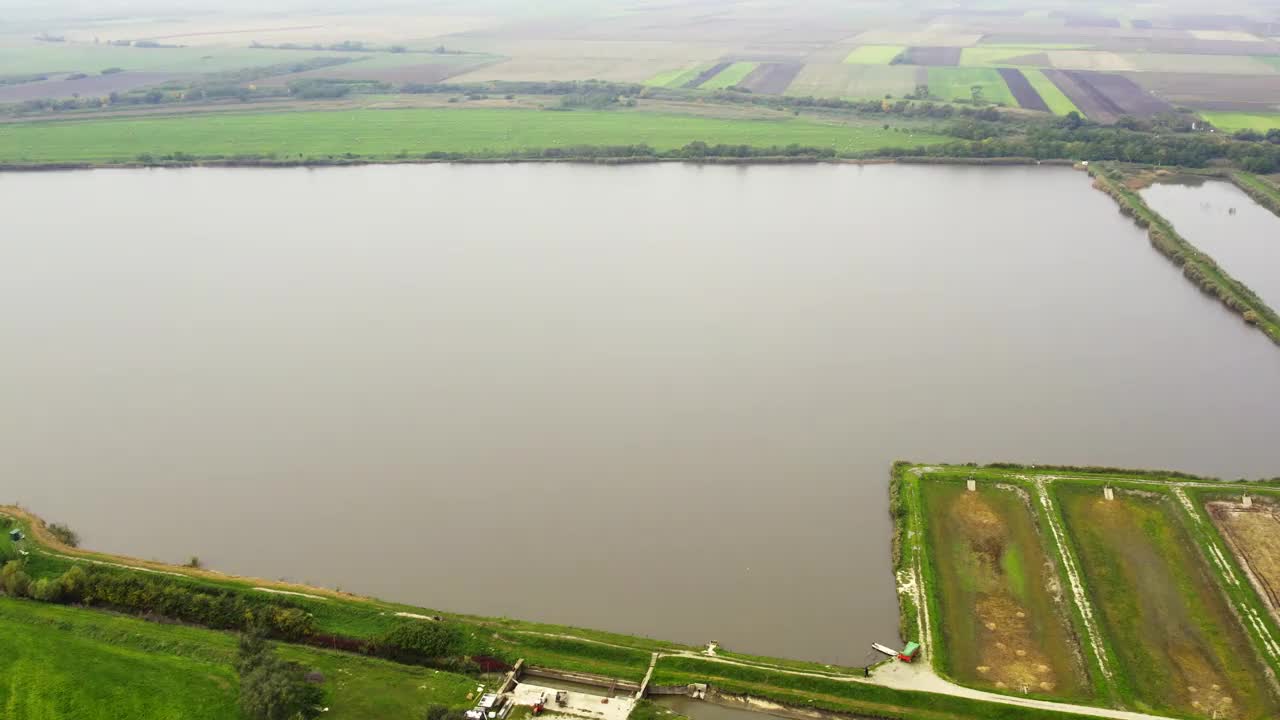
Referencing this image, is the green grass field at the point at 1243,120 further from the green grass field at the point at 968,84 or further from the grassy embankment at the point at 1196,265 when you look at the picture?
the grassy embankment at the point at 1196,265

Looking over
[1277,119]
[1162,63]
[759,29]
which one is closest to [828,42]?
[759,29]

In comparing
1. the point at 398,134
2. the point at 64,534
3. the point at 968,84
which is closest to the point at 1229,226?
the point at 968,84

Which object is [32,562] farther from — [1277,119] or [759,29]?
[759,29]

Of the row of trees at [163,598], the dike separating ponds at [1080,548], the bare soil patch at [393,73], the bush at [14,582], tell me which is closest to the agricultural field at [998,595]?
the dike separating ponds at [1080,548]

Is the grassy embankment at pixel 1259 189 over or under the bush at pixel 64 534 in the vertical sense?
over

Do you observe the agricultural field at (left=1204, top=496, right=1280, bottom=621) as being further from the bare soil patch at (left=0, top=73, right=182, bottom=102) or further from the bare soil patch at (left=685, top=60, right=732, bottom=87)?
the bare soil patch at (left=0, top=73, right=182, bottom=102)

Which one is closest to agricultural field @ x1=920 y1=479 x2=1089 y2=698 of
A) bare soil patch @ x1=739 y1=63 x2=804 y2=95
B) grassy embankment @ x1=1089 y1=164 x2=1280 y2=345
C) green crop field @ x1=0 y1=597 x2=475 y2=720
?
green crop field @ x1=0 y1=597 x2=475 y2=720
